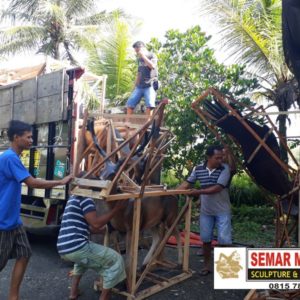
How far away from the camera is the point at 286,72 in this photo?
28.8ft

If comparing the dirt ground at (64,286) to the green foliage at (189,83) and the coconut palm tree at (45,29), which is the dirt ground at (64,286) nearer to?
the green foliage at (189,83)

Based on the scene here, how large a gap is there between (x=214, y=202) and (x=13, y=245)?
2469mm

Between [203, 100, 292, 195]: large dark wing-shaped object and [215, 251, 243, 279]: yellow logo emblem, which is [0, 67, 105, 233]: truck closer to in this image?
[203, 100, 292, 195]: large dark wing-shaped object

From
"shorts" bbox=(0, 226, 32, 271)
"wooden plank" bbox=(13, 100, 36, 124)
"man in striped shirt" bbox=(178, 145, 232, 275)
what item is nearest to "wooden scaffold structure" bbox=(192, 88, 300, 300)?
"man in striped shirt" bbox=(178, 145, 232, 275)

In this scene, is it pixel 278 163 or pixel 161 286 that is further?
pixel 161 286

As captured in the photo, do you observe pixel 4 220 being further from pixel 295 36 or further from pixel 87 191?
pixel 295 36

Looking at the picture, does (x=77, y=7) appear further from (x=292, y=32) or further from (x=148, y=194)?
(x=292, y=32)

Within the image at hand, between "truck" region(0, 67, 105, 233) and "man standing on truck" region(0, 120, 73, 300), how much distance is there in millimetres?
1694

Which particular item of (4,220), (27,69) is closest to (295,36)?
(4,220)

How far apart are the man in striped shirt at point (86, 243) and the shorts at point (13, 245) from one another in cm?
33

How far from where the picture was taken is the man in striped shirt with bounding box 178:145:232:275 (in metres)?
4.91

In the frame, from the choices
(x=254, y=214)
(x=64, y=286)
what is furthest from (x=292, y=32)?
(x=254, y=214)

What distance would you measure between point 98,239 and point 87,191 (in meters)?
1.63

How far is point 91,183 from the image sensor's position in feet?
12.4
